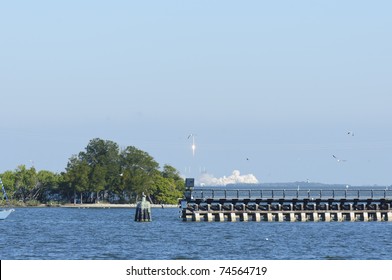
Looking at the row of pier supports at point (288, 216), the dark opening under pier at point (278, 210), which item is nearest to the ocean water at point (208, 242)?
the row of pier supports at point (288, 216)

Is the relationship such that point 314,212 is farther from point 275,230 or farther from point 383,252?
point 383,252

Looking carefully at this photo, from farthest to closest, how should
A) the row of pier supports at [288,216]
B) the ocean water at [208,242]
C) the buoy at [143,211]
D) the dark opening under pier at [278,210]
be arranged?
1. the buoy at [143,211]
2. the dark opening under pier at [278,210]
3. the row of pier supports at [288,216]
4. the ocean water at [208,242]

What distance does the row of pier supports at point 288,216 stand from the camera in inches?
5032

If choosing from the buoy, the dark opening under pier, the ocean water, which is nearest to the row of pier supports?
the dark opening under pier

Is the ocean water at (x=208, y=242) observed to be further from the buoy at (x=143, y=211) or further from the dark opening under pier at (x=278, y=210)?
the buoy at (x=143, y=211)

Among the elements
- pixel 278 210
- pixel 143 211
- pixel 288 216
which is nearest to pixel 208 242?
pixel 278 210

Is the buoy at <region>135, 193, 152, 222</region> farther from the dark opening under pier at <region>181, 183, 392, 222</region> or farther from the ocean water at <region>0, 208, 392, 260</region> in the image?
the ocean water at <region>0, 208, 392, 260</region>

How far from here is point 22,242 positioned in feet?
320

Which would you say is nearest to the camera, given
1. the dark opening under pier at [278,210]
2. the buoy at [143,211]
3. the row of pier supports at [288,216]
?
the row of pier supports at [288,216]

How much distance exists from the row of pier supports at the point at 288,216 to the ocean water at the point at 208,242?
1126 mm

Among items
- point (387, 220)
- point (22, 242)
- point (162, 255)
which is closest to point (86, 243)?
point (22, 242)

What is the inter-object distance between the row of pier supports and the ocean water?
44.3 inches

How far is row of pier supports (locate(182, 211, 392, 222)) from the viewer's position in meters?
128

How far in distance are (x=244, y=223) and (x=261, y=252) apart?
132ft
